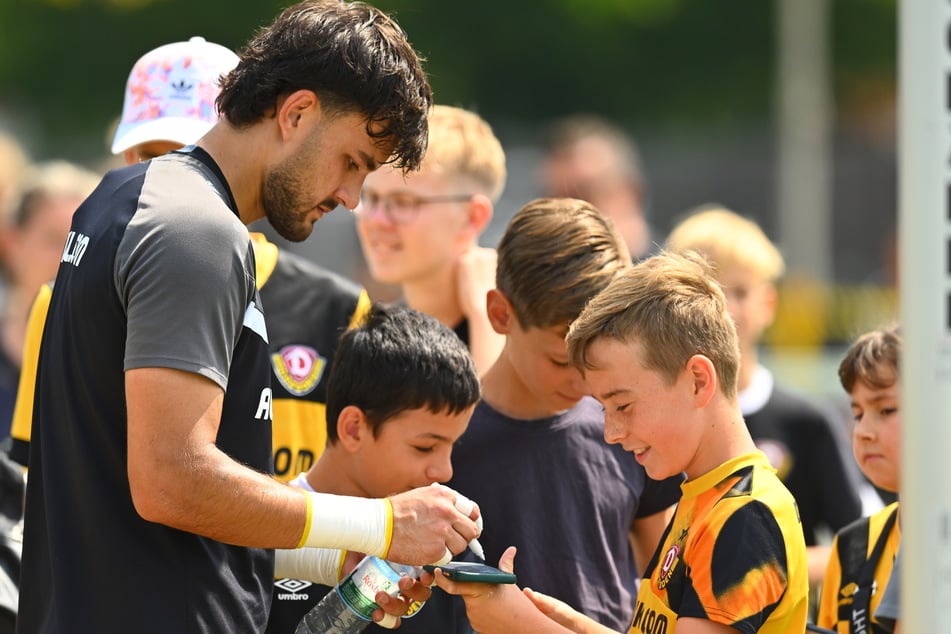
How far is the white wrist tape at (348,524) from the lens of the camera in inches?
106

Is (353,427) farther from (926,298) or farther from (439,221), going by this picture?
(926,298)

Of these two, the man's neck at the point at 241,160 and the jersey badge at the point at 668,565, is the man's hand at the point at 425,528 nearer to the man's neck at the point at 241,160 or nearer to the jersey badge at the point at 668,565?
the jersey badge at the point at 668,565

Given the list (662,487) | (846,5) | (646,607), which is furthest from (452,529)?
(846,5)

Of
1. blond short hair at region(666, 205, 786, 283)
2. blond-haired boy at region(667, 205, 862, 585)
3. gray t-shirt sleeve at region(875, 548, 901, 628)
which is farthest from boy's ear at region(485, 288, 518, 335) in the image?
blond short hair at region(666, 205, 786, 283)

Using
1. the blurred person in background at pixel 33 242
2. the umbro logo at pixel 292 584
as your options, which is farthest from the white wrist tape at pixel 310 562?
the blurred person in background at pixel 33 242

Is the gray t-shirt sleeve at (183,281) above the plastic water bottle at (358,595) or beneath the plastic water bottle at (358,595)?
above

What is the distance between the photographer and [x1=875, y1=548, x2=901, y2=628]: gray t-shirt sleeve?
2.98m

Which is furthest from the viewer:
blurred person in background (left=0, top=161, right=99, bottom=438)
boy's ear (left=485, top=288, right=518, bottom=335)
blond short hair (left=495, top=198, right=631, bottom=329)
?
blurred person in background (left=0, top=161, right=99, bottom=438)

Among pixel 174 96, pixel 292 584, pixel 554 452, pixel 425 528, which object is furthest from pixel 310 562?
pixel 174 96

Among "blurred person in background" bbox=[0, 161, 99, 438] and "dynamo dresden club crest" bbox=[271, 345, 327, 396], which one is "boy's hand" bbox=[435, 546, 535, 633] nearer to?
"dynamo dresden club crest" bbox=[271, 345, 327, 396]

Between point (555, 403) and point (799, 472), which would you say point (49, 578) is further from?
point (799, 472)

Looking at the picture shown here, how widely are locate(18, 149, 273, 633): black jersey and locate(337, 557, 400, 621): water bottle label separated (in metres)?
0.23

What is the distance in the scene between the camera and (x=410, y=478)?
3.36 meters

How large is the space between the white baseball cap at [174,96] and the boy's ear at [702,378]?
1587 mm
